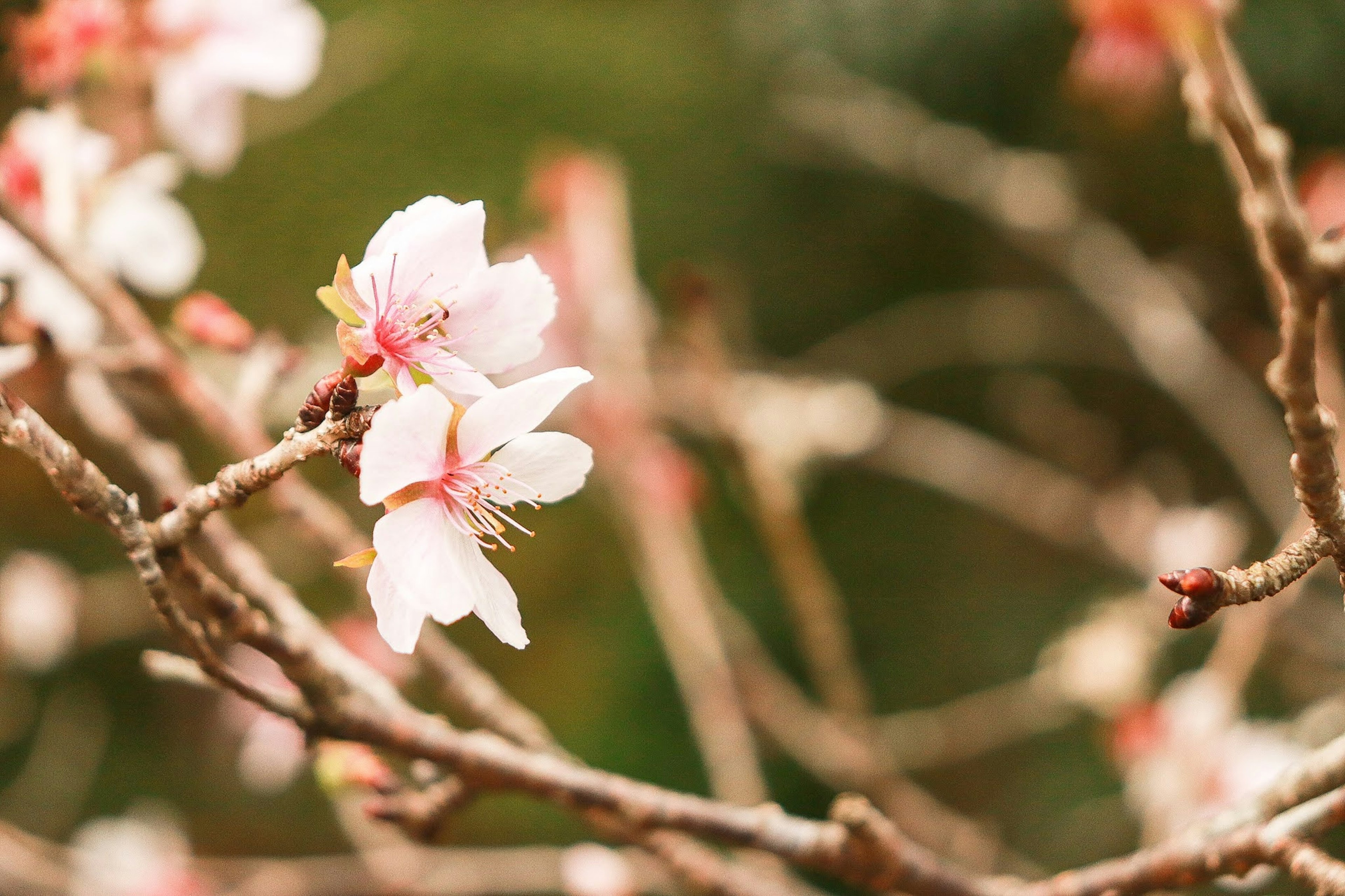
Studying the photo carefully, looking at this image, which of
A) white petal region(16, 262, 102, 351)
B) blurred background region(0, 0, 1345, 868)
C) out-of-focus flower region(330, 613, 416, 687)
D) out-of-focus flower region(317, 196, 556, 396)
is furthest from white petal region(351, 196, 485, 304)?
blurred background region(0, 0, 1345, 868)

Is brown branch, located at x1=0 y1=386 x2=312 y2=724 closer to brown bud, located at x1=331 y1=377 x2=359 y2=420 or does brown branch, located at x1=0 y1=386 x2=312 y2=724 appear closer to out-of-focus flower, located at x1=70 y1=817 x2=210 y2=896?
brown bud, located at x1=331 y1=377 x2=359 y2=420

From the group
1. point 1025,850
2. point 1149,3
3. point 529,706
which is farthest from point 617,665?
point 1149,3

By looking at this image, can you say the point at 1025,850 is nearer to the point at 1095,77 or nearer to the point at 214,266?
the point at 1095,77

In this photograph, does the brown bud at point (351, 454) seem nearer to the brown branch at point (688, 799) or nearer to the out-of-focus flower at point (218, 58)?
the brown branch at point (688, 799)

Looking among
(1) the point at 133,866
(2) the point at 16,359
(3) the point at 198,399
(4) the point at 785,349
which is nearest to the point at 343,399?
(2) the point at 16,359

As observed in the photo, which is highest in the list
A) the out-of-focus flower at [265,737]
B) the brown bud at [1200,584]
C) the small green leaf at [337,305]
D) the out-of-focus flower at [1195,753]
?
the out-of-focus flower at [265,737]

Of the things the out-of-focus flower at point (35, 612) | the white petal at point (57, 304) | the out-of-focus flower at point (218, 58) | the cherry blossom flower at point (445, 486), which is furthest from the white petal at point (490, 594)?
the out-of-focus flower at point (35, 612)
